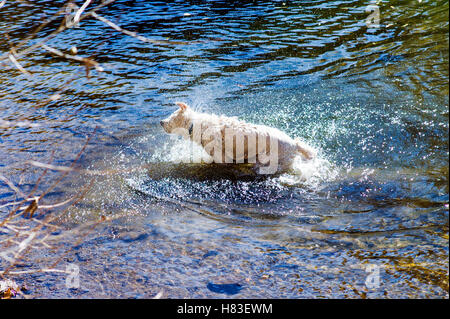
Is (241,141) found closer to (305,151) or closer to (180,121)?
(305,151)

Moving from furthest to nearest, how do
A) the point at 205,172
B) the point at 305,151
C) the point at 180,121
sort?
the point at 205,172
the point at 180,121
the point at 305,151

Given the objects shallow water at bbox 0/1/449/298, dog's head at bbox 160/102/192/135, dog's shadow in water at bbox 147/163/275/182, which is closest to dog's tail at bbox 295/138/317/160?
shallow water at bbox 0/1/449/298

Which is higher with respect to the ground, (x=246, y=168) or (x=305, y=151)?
(x=305, y=151)

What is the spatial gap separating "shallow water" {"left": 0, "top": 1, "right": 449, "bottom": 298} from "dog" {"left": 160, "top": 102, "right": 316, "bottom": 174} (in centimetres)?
22

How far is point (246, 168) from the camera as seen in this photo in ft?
22.7

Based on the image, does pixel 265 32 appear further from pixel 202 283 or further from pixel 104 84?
pixel 202 283

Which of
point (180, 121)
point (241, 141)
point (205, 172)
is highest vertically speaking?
point (180, 121)

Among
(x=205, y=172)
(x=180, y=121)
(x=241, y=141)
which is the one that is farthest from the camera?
(x=205, y=172)

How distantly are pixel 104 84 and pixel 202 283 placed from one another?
697 cm

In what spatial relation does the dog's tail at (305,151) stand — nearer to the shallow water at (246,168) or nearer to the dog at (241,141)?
the dog at (241,141)

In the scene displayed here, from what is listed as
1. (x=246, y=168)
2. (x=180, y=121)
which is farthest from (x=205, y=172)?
(x=180, y=121)

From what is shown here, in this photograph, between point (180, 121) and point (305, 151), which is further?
point (180, 121)

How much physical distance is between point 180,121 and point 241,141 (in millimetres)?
1121

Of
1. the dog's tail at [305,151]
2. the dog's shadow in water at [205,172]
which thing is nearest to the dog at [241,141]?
Result: the dog's tail at [305,151]
